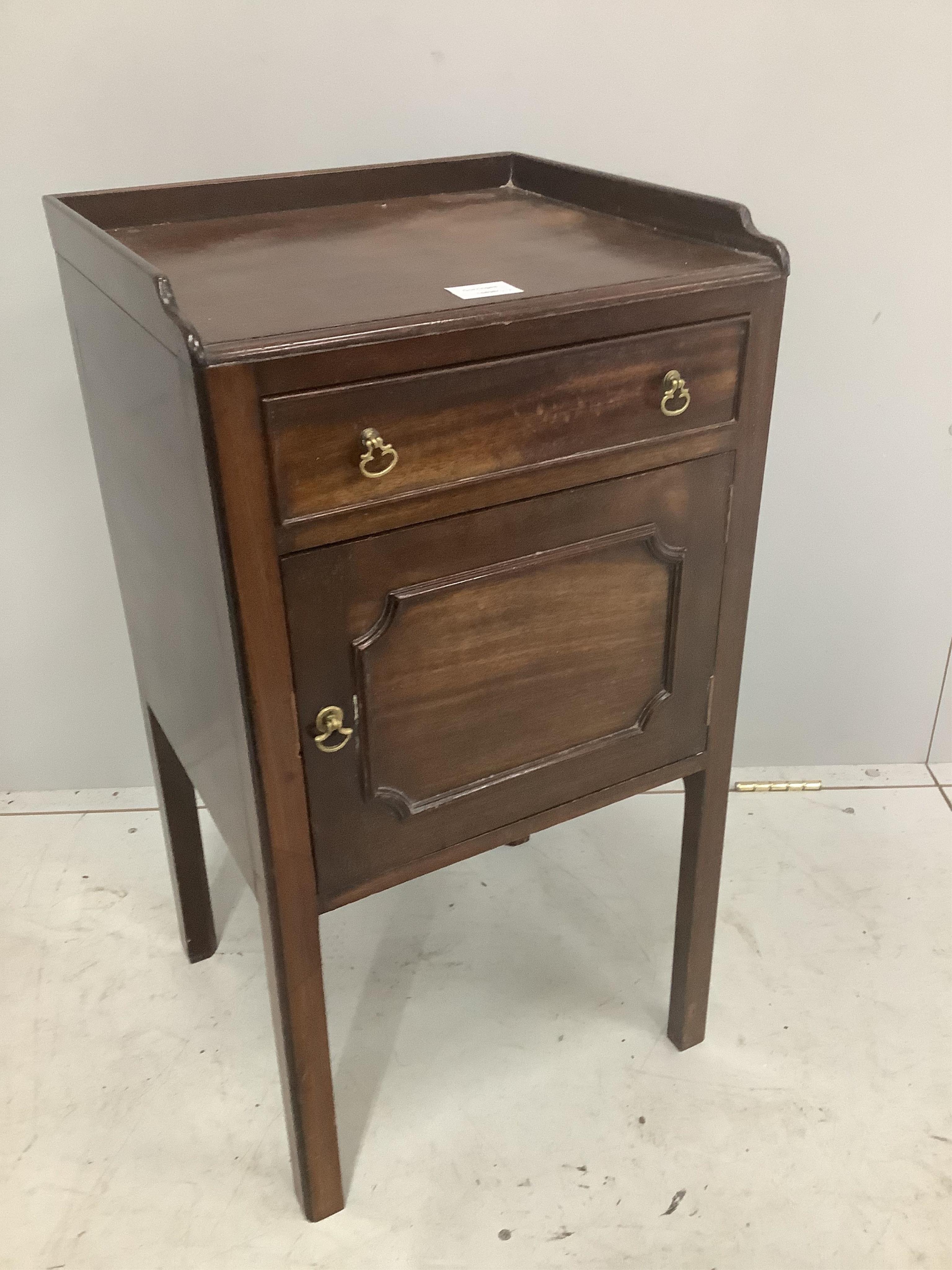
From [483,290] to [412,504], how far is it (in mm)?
190

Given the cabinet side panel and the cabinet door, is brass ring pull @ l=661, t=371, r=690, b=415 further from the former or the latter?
the cabinet side panel

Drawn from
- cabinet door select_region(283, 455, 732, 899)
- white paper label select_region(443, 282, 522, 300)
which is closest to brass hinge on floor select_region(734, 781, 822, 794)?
cabinet door select_region(283, 455, 732, 899)

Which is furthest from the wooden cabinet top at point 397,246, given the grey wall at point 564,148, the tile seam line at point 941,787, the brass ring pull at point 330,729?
the tile seam line at point 941,787

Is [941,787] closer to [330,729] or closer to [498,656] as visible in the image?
[498,656]

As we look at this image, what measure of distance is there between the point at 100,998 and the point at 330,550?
0.88m

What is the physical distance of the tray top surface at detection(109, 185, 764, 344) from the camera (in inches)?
33.8

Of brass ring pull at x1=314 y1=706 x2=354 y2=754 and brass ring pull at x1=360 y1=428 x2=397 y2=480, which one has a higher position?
brass ring pull at x1=360 y1=428 x2=397 y2=480

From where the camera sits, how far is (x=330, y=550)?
0.86m

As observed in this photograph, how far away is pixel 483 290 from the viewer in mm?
901

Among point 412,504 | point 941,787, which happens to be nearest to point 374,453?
point 412,504

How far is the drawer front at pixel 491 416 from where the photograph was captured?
82 cm

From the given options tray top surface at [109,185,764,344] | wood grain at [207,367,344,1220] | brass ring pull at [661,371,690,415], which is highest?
tray top surface at [109,185,764,344]

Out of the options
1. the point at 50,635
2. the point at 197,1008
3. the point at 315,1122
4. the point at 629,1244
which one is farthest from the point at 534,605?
the point at 50,635

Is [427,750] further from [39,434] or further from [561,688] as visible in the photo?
[39,434]
